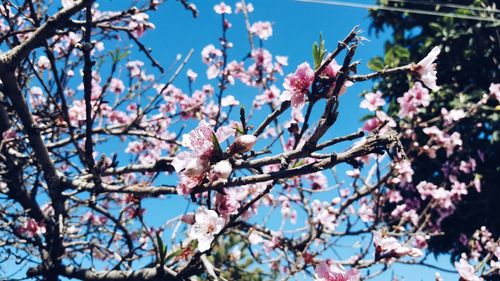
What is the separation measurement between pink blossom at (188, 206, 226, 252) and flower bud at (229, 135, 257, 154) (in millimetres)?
393

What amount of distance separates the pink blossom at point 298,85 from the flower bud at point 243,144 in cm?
23

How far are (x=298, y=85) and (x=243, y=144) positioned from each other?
1.05ft

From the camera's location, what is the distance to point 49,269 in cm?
254

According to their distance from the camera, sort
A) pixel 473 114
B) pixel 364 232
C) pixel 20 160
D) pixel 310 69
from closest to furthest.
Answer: pixel 310 69 → pixel 20 160 → pixel 364 232 → pixel 473 114

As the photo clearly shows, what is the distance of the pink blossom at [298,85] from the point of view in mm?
1247

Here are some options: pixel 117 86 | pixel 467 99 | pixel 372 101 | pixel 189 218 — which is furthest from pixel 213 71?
Answer: pixel 467 99

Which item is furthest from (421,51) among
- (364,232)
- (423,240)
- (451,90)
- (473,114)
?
(364,232)

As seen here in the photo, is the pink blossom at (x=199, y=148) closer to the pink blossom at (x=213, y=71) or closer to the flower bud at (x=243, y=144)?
the flower bud at (x=243, y=144)

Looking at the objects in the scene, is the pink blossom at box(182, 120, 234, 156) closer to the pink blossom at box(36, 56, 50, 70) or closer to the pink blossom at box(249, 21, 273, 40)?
the pink blossom at box(36, 56, 50, 70)

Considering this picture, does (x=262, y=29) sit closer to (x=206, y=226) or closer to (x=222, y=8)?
(x=222, y=8)

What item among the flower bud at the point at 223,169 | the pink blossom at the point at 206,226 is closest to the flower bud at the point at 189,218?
the pink blossom at the point at 206,226

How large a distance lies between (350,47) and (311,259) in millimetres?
2068

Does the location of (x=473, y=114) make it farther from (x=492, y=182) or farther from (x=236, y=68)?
(x=236, y=68)

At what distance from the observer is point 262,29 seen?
4898 mm
